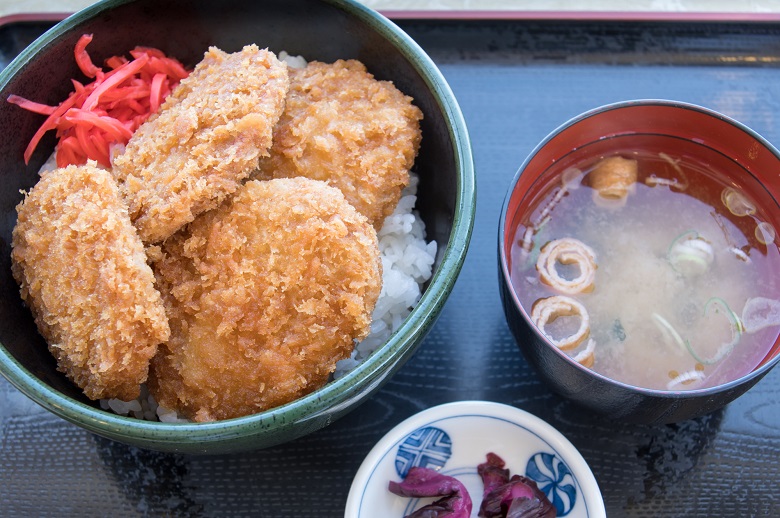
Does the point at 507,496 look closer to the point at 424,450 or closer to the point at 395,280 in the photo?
the point at 424,450

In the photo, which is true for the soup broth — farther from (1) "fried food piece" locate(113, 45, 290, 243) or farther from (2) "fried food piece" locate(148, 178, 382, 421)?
(1) "fried food piece" locate(113, 45, 290, 243)

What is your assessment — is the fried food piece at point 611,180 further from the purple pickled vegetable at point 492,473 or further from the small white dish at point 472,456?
the purple pickled vegetable at point 492,473

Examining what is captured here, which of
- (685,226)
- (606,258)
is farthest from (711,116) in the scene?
(606,258)

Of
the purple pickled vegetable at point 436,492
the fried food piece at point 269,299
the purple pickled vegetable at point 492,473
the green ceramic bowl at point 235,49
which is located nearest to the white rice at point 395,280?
the green ceramic bowl at point 235,49

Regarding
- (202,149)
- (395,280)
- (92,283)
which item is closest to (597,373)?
(395,280)

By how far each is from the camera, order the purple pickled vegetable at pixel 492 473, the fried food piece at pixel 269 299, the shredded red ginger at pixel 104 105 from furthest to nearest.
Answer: the shredded red ginger at pixel 104 105 → the purple pickled vegetable at pixel 492 473 → the fried food piece at pixel 269 299

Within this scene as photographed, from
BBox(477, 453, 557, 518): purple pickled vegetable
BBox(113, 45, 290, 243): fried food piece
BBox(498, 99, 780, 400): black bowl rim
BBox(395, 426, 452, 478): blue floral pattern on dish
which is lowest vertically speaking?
BBox(477, 453, 557, 518): purple pickled vegetable

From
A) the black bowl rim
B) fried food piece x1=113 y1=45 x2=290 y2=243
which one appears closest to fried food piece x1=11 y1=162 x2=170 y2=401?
fried food piece x1=113 y1=45 x2=290 y2=243
